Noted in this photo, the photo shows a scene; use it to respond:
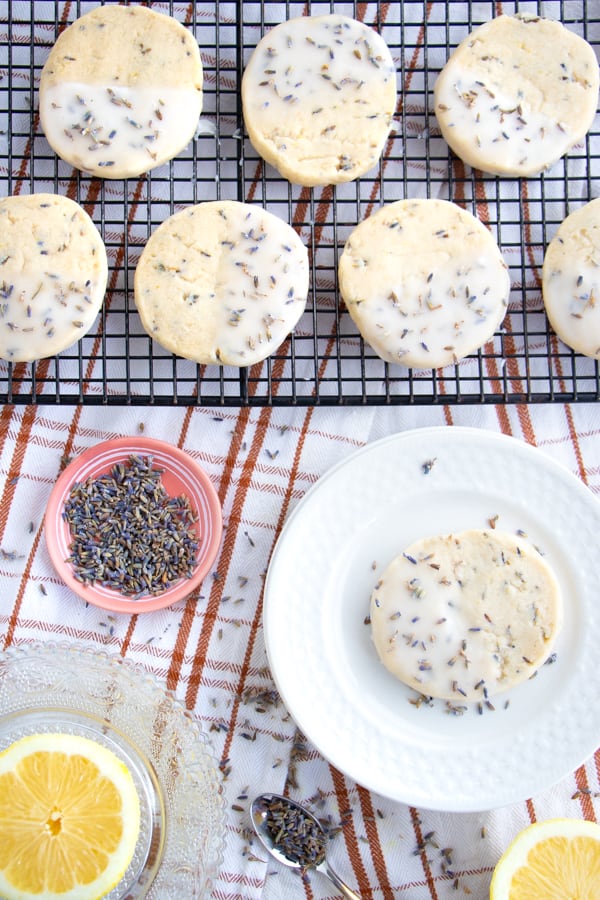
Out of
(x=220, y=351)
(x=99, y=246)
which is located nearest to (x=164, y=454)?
(x=220, y=351)

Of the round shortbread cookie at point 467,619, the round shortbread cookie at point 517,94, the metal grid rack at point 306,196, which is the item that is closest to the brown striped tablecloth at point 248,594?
the metal grid rack at point 306,196

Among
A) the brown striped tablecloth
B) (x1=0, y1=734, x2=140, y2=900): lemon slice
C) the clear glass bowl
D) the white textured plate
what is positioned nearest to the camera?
(x1=0, y1=734, x2=140, y2=900): lemon slice

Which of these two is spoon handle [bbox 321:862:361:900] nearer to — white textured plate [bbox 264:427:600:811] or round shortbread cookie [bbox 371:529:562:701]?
white textured plate [bbox 264:427:600:811]

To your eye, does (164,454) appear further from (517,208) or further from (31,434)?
(517,208)

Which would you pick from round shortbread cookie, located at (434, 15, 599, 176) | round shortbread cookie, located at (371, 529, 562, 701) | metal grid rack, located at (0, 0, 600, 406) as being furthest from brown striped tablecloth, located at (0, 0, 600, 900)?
round shortbread cookie, located at (371, 529, 562, 701)

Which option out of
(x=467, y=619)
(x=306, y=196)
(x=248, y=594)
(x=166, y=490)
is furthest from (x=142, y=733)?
(x=306, y=196)

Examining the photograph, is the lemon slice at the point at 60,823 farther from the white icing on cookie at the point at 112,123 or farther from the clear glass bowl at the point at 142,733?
Answer: the white icing on cookie at the point at 112,123
